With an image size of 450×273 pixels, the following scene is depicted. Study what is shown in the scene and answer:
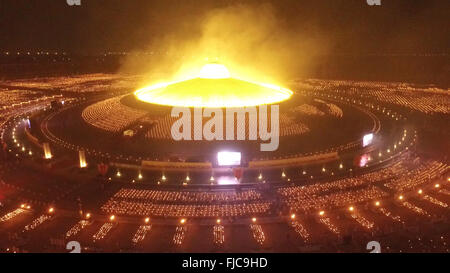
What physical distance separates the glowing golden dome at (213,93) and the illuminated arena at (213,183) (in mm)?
343

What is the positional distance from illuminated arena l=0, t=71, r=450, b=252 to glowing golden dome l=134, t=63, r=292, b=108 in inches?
13.5

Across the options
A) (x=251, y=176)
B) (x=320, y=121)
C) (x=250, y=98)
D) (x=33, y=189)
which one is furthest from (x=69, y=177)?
(x=320, y=121)

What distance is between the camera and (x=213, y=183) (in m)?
20.5

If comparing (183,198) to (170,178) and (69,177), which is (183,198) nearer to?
(170,178)

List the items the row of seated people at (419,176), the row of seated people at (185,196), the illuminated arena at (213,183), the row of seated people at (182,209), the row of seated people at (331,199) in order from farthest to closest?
the row of seated people at (419,176) < the row of seated people at (185,196) < the row of seated people at (331,199) < the row of seated people at (182,209) < the illuminated arena at (213,183)

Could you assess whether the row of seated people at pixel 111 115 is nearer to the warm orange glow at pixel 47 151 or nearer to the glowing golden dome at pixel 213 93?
the glowing golden dome at pixel 213 93

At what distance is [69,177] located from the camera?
21.7 metres

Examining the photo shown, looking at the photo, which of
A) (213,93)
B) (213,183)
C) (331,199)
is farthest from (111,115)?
(331,199)

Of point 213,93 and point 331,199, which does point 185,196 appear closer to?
point 331,199

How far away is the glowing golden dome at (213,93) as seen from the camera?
28.8 m

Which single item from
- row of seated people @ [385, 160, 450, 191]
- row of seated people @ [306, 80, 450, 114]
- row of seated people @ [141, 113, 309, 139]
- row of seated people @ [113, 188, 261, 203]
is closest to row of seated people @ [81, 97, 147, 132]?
row of seated people @ [141, 113, 309, 139]

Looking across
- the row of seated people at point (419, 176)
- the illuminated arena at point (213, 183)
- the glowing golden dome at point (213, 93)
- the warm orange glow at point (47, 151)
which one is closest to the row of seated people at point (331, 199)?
the illuminated arena at point (213, 183)

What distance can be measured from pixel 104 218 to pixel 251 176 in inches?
322
